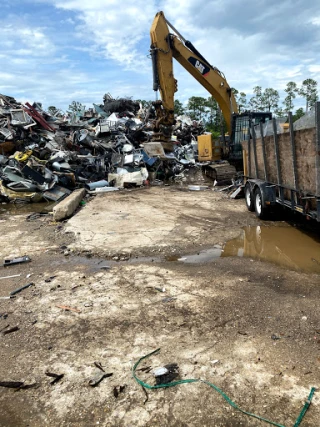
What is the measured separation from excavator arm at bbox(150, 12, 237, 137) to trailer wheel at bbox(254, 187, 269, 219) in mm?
5763

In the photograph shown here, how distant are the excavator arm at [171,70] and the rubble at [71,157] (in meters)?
1.60

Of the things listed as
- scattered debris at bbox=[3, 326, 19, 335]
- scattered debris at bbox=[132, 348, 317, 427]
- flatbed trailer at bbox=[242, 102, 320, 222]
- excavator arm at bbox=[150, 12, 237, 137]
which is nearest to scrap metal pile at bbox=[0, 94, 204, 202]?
excavator arm at bbox=[150, 12, 237, 137]

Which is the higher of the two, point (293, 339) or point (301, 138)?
point (301, 138)

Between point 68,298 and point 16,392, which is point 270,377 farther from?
point 68,298

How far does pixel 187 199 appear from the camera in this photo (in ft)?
35.6

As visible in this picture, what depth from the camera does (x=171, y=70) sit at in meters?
11.8

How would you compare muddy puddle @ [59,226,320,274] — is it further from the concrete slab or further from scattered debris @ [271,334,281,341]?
scattered debris @ [271,334,281,341]

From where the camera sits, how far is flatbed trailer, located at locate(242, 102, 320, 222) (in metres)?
4.91

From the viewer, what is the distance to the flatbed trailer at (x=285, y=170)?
16.1ft

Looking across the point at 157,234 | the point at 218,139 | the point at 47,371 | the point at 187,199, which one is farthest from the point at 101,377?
the point at 218,139

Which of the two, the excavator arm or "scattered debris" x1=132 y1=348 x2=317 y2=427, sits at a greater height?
the excavator arm

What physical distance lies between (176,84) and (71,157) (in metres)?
5.99

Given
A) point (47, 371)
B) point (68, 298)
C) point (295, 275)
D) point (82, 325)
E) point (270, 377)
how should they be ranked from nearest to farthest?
point (270, 377), point (47, 371), point (82, 325), point (68, 298), point (295, 275)

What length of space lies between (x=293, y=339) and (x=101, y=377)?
183cm
